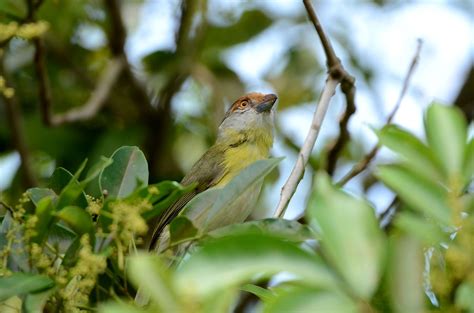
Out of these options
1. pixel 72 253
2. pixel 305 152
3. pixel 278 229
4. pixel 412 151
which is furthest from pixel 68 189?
pixel 305 152

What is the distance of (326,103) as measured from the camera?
3861 millimetres

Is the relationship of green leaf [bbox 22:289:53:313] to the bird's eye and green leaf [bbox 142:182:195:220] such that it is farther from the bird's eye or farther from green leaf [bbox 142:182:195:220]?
the bird's eye

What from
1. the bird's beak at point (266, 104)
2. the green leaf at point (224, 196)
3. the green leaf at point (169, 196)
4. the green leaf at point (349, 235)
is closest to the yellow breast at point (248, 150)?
the bird's beak at point (266, 104)

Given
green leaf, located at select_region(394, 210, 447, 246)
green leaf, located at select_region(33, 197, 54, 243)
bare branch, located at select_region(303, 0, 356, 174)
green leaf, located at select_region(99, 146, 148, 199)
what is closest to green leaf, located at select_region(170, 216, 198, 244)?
green leaf, located at select_region(99, 146, 148, 199)

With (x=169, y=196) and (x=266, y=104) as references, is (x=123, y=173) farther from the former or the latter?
(x=266, y=104)

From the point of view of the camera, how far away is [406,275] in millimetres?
1656

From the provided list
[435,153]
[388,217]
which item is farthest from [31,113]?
[435,153]

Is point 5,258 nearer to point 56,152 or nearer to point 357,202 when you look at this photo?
point 357,202

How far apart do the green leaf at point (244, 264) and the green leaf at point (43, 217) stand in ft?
2.67

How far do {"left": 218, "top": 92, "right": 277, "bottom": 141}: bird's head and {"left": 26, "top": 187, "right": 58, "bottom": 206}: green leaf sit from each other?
277cm

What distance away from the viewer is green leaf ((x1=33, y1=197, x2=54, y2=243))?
2.24 meters

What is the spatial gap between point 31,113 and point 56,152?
51 centimetres

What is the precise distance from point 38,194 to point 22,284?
512mm

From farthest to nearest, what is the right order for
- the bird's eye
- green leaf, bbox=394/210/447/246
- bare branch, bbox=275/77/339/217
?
the bird's eye, bare branch, bbox=275/77/339/217, green leaf, bbox=394/210/447/246
